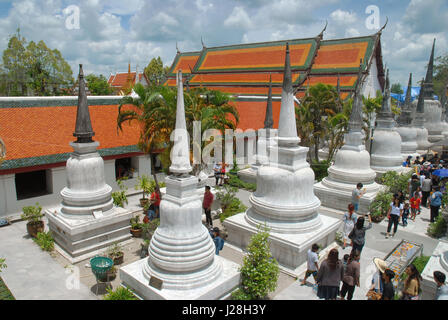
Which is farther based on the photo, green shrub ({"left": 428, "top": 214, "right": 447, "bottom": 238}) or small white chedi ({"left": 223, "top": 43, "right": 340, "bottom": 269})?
green shrub ({"left": 428, "top": 214, "right": 447, "bottom": 238})

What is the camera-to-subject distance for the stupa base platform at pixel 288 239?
29.5 feet

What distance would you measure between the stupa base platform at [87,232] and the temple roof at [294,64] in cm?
2332

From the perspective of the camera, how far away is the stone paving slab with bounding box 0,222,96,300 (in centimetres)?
796

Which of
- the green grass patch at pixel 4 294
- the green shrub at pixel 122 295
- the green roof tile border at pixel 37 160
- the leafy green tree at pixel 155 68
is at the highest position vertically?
the leafy green tree at pixel 155 68

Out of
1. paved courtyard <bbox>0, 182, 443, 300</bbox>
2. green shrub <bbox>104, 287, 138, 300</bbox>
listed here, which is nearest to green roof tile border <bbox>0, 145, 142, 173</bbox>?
paved courtyard <bbox>0, 182, 443, 300</bbox>

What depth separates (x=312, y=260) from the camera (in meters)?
8.06

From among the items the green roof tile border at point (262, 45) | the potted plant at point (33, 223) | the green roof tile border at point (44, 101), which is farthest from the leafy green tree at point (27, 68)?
the potted plant at point (33, 223)

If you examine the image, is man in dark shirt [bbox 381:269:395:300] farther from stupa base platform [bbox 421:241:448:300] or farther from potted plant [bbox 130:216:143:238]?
potted plant [bbox 130:216:143:238]

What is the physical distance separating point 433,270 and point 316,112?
13.1m

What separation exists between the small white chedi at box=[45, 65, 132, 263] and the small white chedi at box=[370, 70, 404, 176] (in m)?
13.0

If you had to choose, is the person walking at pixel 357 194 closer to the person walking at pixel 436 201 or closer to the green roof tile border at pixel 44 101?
the person walking at pixel 436 201

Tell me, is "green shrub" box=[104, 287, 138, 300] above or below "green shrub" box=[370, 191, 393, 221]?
below

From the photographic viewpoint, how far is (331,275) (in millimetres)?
6895

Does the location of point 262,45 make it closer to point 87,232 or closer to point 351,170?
point 351,170
